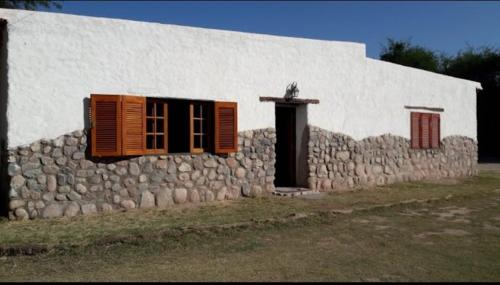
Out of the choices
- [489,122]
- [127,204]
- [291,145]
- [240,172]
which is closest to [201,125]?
[240,172]

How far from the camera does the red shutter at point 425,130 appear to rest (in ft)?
48.8

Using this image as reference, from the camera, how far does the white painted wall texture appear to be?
858cm

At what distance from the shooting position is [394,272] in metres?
5.44

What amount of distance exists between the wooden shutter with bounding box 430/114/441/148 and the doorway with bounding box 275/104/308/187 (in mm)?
5345

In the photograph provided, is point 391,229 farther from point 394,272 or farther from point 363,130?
point 363,130

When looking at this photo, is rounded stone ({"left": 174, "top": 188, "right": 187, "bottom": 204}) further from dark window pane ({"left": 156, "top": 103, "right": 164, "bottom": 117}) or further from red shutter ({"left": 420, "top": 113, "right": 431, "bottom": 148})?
red shutter ({"left": 420, "top": 113, "right": 431, "bottom": 148})

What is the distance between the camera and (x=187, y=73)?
10156mm

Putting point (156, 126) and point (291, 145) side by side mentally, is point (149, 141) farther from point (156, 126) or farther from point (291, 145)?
point (291, 145)

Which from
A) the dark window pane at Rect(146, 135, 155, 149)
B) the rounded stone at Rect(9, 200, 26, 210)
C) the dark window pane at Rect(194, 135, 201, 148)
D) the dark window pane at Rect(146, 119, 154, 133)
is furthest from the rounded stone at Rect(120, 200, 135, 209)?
the dark window pane at Rect(194, 135, 201, 148)

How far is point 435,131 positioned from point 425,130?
618mm

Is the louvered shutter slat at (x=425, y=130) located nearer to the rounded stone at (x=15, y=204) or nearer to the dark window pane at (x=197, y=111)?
the dark window pane at (x=197, y=111)

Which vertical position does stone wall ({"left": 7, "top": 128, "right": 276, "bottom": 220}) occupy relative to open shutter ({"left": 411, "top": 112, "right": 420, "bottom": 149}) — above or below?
below

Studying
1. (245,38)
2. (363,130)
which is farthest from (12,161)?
(363,130)

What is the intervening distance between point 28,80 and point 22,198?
6.66ft
